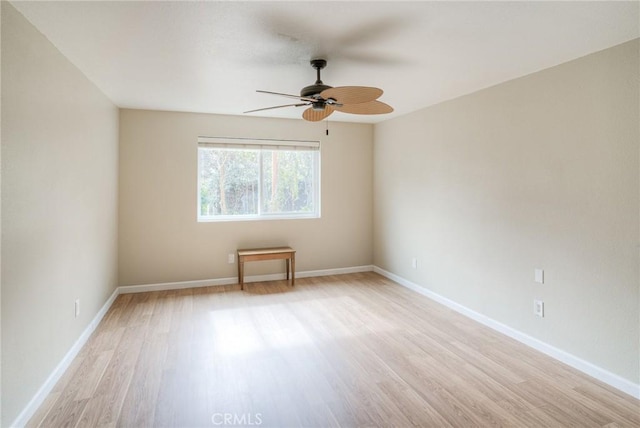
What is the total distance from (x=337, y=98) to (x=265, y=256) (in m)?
2.70

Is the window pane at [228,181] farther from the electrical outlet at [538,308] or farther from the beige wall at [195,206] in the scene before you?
the electrical outlet at [538,308]

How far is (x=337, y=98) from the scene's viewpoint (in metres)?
2.42

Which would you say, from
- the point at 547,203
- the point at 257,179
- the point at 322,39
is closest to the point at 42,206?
the point at 322,39

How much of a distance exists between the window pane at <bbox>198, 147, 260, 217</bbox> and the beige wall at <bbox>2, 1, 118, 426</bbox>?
1530 mm

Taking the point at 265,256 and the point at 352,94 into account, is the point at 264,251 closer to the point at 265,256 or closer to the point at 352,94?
the point at 265,256

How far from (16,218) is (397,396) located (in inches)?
97.3

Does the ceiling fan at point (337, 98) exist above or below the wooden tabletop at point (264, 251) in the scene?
above

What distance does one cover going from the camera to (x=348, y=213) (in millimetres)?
5348

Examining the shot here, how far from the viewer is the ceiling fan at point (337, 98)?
2.28m

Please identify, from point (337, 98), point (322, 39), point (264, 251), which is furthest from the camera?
point (264, 251)

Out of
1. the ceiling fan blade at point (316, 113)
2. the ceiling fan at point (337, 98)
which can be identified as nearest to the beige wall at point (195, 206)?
the ceiling fan blade at point (316, 113)

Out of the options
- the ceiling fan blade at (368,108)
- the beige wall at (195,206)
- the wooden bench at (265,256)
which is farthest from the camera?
the wooden bench at (265,256)

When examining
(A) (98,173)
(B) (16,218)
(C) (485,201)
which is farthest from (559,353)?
(A) (98,173)

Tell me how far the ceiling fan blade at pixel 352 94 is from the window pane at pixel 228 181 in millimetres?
2656
